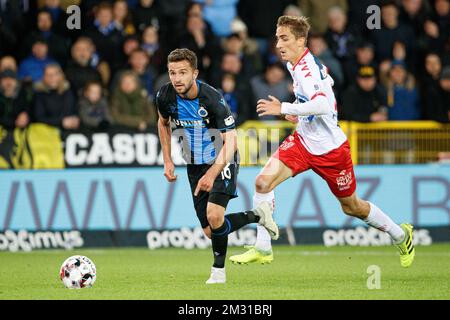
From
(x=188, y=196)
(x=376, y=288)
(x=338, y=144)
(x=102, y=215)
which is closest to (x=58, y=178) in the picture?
(x=102, y=215)

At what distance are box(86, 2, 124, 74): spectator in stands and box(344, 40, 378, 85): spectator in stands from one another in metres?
3.59

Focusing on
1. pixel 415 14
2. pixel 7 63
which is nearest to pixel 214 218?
pixel 7 63

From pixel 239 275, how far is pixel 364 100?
5.47 metres

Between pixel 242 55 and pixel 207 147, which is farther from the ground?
pixel 242 55

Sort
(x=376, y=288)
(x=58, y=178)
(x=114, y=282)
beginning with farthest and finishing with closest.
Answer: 1. (x=58, y=178)
2. (x=114, y=282)
3. (x=376, y=288)

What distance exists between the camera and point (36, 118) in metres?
15.0

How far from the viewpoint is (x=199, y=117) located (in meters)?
10.0

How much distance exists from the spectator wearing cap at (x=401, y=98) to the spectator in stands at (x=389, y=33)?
1.29 m

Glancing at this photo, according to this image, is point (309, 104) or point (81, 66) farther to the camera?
point (81, 66)

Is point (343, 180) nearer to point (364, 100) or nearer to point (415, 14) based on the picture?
point (364, 100)

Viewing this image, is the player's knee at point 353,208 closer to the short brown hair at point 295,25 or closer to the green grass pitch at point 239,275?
the green grass pitch at point 239,275

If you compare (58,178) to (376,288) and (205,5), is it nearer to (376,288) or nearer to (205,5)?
(205,5)

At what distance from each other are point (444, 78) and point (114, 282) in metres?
7.64

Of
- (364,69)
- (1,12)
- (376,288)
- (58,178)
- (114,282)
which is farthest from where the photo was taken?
(1,12)
